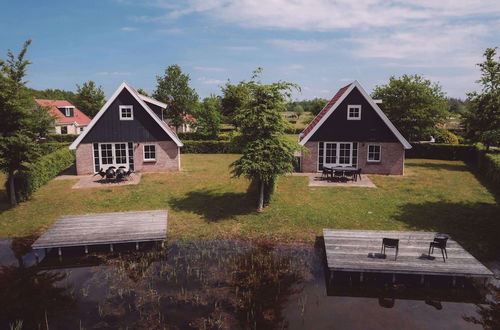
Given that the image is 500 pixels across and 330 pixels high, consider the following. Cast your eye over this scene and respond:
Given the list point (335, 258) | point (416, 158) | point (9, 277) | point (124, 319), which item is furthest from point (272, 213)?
point (416, 158)

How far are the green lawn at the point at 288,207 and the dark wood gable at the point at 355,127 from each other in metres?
3.29

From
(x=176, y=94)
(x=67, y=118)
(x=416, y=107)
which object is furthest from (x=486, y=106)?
(x=67, y=118)

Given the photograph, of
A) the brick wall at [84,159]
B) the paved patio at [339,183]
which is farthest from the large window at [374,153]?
the brick wall at [84,159]

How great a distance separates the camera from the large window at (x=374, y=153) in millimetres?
26547

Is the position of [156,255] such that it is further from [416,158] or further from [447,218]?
[416,158]

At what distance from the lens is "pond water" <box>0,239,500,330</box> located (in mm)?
9414

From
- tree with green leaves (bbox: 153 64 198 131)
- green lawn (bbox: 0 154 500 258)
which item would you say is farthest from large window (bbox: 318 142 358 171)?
tree with green leaves (bbox: 153 64 198 131)

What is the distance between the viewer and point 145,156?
2819 cm

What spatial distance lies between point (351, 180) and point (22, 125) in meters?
20.6

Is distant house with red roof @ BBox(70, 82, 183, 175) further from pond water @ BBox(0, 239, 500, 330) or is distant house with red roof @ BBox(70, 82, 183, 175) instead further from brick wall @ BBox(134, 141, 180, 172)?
pond water @ BBox(0, 239, 500, 330)

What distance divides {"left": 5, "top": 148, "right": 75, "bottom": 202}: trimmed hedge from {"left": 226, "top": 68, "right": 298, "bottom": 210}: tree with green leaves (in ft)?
38.5

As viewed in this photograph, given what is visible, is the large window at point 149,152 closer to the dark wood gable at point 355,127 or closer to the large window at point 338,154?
the dark wood gable at point 355,127

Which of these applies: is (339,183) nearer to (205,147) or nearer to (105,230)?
(105,230)

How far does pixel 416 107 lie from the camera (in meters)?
35.8
